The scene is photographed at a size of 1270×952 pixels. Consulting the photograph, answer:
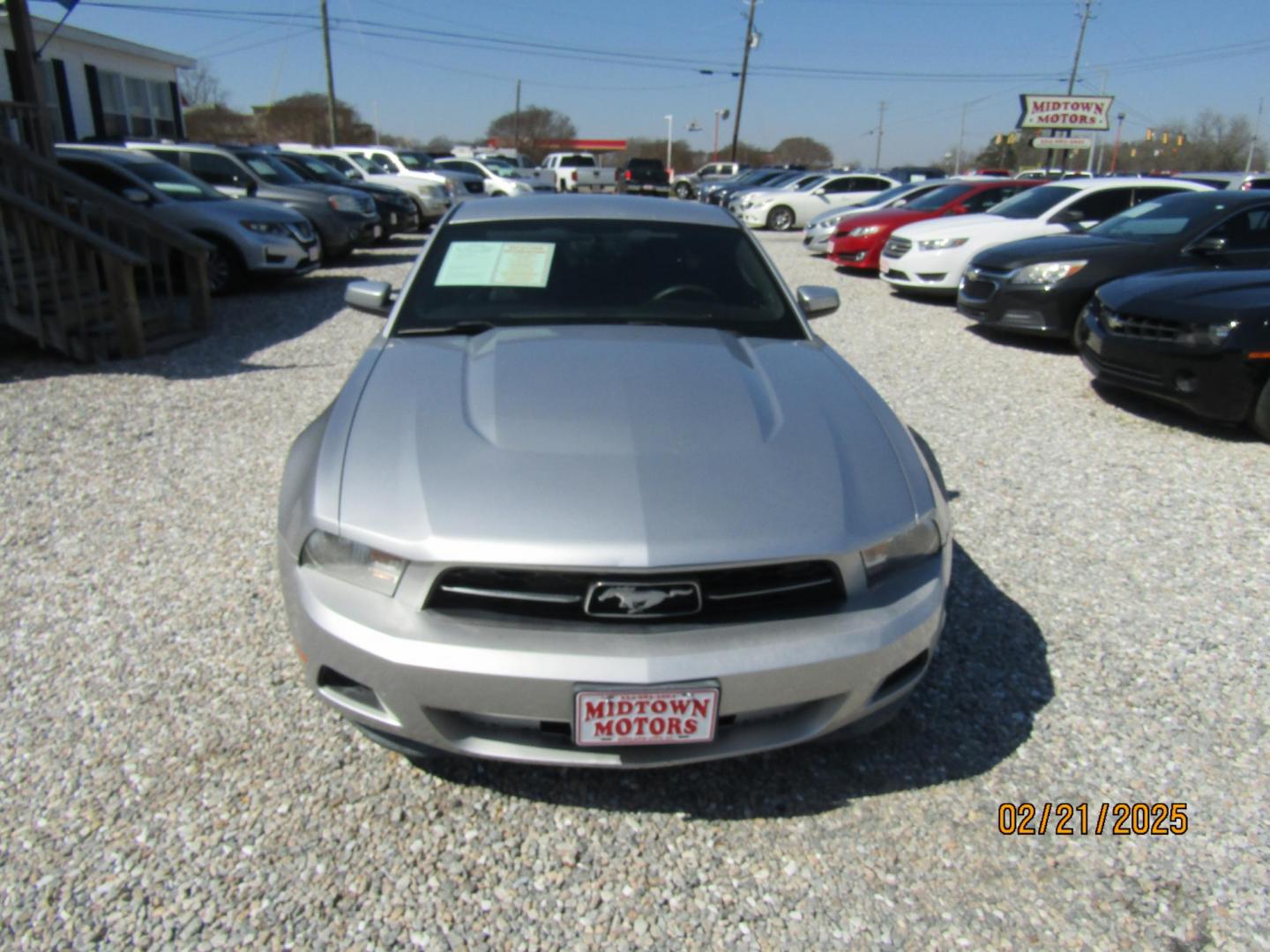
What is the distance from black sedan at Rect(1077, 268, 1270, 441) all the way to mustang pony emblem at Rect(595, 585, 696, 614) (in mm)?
5011

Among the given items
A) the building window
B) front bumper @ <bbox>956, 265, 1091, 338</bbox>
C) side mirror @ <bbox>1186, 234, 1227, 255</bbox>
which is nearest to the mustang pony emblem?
front bumper @ <bbox>956, 265, 1091, 338</bbox>

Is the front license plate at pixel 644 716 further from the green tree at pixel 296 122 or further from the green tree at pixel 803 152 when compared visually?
the green tree at pixel 803 152

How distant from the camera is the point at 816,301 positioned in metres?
3.87

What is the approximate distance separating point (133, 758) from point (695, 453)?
6.01 feet

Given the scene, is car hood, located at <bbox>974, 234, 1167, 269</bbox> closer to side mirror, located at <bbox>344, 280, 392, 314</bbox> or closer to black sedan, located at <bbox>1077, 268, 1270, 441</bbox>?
black sedan, located at <bbox>1077, 268, 1270, 441</bbox>

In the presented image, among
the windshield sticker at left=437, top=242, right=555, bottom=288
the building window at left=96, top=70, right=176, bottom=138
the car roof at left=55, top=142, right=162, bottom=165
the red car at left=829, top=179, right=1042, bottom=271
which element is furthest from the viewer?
the building window at left=96, top=70, right=176, bottom=138

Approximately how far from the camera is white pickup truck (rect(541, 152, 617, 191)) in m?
33.4

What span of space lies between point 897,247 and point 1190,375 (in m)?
6.21

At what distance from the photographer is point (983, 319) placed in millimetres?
8500

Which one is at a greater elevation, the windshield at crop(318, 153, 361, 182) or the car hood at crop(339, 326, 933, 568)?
the windshield at crop(318, 153, 361, 182)

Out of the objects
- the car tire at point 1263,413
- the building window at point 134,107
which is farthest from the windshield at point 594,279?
the building window at point 134,107

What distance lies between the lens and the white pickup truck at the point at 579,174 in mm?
33438

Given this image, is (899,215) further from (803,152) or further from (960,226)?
(803,152)

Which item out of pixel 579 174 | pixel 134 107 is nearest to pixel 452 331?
pixel 134 107
